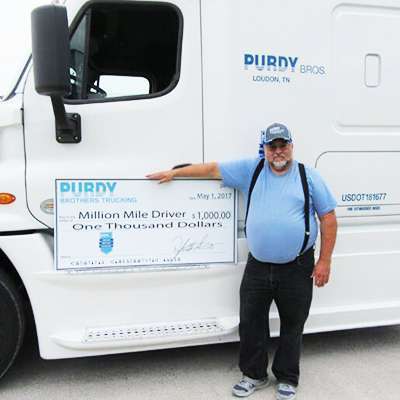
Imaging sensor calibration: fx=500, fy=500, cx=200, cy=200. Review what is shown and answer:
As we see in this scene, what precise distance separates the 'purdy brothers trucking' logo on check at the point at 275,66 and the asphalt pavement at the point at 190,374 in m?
1.93

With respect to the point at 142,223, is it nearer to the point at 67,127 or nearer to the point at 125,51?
the point at 67,127

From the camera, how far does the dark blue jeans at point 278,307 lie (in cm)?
298

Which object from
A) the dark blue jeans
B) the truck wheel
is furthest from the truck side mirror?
the dark blue jeans

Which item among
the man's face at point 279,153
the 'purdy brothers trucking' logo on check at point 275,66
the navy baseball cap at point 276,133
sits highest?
the 'purdy brothers trucking' logo on check at point 275,66

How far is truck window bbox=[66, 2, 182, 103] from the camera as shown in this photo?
296 cm

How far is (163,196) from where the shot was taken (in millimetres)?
3006

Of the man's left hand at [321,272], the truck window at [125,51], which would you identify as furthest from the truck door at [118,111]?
the man's left hand at [321,272]

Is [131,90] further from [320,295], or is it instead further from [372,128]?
[320,295]

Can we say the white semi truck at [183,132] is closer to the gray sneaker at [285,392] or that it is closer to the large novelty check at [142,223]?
the large novelty check at [142,223]

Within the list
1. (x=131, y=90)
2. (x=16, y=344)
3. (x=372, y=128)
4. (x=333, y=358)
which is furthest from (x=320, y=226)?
(x=16, y=344)

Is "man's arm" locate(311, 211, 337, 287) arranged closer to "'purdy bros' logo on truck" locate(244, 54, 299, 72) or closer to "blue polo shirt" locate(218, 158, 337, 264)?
"blue polo shirt" locate(218, 158, 337, 264)

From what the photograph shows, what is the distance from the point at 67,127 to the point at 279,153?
47.9 inches

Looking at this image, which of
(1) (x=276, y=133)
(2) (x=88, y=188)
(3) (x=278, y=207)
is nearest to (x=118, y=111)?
(2) (x=88, y=188)

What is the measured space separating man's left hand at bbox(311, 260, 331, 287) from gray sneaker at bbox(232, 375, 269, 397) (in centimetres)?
72
